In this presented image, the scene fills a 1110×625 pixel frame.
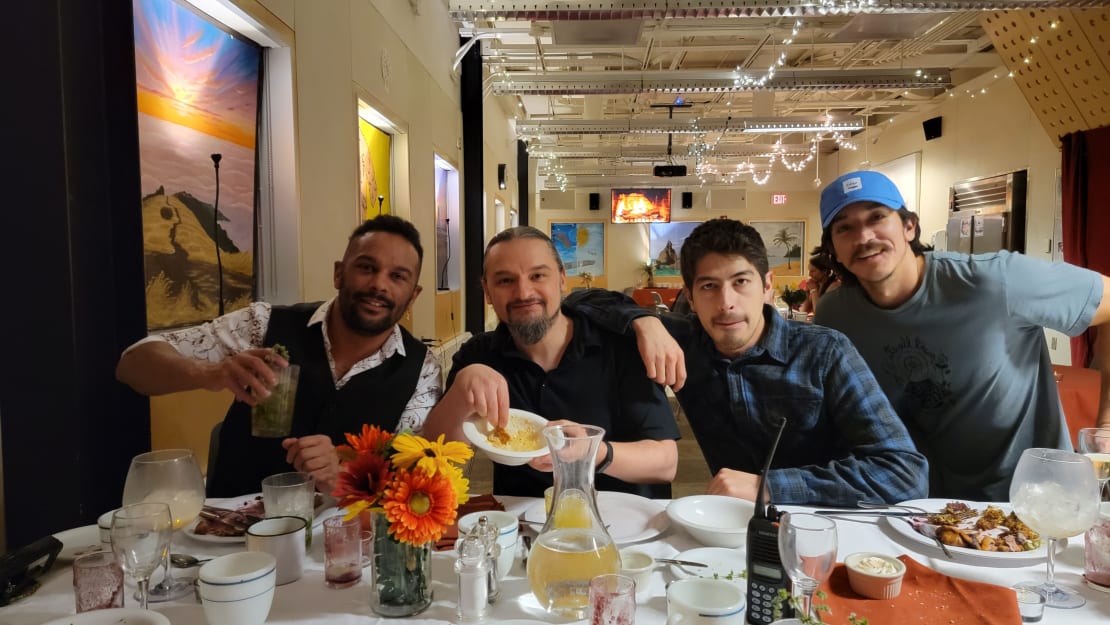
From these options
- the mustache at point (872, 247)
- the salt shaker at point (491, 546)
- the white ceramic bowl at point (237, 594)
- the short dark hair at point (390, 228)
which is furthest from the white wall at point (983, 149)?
the white ceramic bowl at point (237, 594)

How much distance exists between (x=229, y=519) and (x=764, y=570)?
1.15 metres

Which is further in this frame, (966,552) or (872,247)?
(872,247)

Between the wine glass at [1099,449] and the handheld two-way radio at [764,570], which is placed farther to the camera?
the wine glass at [1099,449]

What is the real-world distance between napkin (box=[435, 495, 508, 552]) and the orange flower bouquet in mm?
203

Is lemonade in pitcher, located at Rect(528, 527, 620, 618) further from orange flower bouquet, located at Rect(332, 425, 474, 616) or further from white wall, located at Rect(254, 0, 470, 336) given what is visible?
white wall, located at Rect(254, 0, 470, 336)

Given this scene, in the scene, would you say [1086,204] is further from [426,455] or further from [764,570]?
[426,455]

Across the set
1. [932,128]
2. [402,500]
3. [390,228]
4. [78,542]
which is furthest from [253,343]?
[932,128]

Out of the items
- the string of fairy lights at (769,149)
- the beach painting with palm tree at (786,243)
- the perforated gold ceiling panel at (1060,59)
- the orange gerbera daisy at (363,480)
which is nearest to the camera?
the orange gerbera daisy at (363,480)

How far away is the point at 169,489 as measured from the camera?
47.9 inches

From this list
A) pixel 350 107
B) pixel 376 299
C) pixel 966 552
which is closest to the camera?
pixel 966 552

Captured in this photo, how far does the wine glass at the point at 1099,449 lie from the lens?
1417mm

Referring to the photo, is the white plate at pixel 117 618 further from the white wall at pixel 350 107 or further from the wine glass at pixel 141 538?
the white wall at pixel 350 107

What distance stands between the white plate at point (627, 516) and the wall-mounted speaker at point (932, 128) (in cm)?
1110

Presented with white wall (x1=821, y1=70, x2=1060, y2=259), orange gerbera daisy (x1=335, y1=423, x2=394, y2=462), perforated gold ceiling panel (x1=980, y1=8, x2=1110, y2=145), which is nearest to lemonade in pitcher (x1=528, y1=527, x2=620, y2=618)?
orange gerbera daisy (x1=335, y1=423, x2=394, y2=462)
